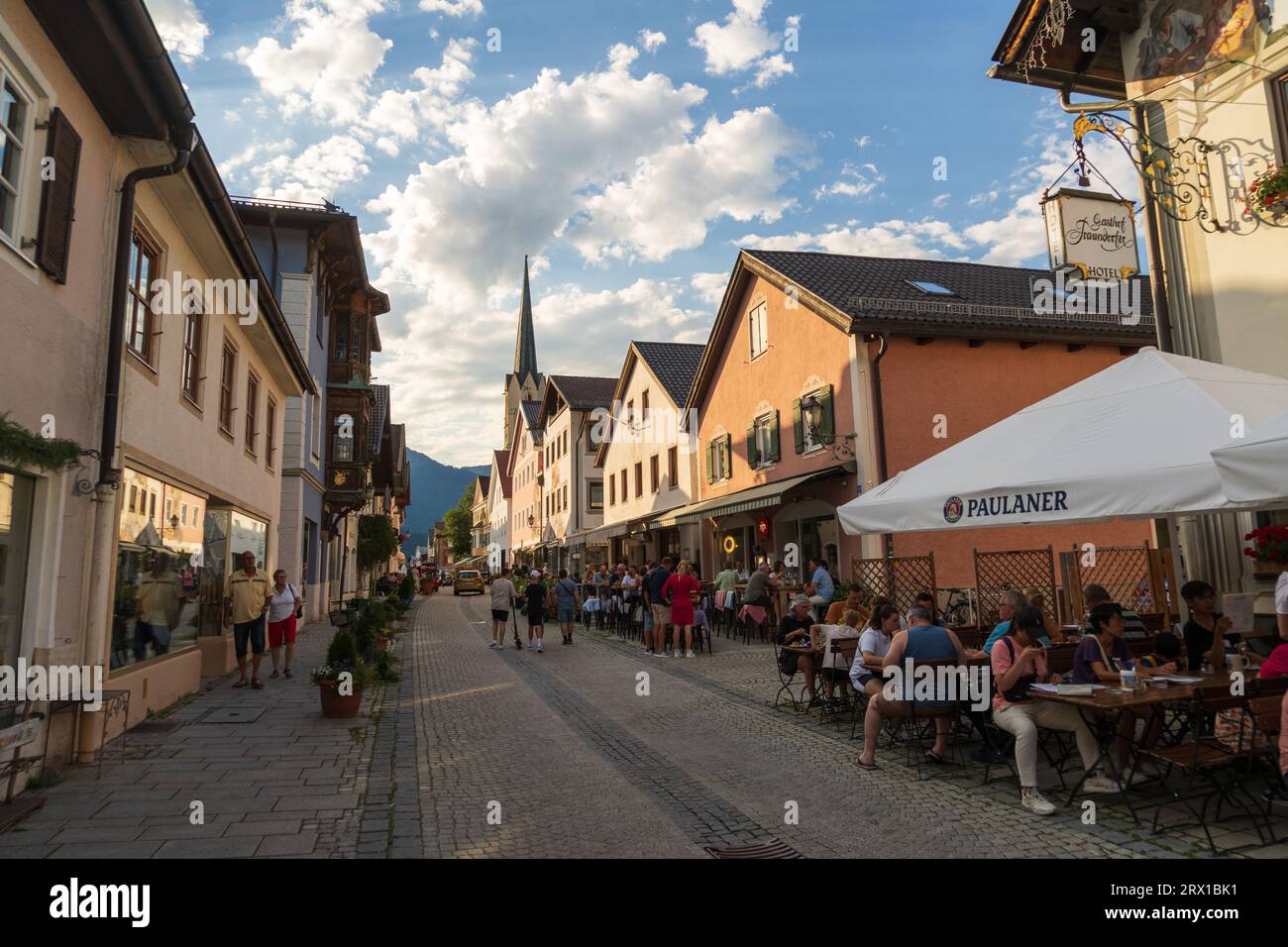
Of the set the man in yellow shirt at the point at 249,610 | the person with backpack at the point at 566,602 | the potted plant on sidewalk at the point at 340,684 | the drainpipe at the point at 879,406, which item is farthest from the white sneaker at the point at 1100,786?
the person with backpack at the point at 566,602

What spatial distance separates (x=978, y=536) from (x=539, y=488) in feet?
124

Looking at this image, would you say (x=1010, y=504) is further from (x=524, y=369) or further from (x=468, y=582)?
(x=524, y=369)

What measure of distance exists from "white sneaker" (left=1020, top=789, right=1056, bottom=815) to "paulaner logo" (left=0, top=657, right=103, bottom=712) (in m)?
7.04

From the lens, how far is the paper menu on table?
A: 8148 mm

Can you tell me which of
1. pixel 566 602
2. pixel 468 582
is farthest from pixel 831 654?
pixel 468 582

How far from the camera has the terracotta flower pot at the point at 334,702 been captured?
905 centimetres

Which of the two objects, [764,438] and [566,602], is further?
[764,438]

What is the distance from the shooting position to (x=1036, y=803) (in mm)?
5480

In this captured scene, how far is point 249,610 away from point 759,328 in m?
15.1

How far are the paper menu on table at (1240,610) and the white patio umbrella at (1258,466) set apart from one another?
4.05 m

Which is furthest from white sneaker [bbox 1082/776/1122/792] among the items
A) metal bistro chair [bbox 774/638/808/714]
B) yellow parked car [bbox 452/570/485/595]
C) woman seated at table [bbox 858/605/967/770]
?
yellow parked car [bbox 452/570/485/595]

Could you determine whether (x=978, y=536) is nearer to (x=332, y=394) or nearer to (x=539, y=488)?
(x=332, y=394)

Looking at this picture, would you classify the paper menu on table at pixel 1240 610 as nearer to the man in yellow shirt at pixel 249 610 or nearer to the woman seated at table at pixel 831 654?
the woman seated at table at pixel 831 654

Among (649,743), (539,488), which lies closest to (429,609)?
(539,488)
